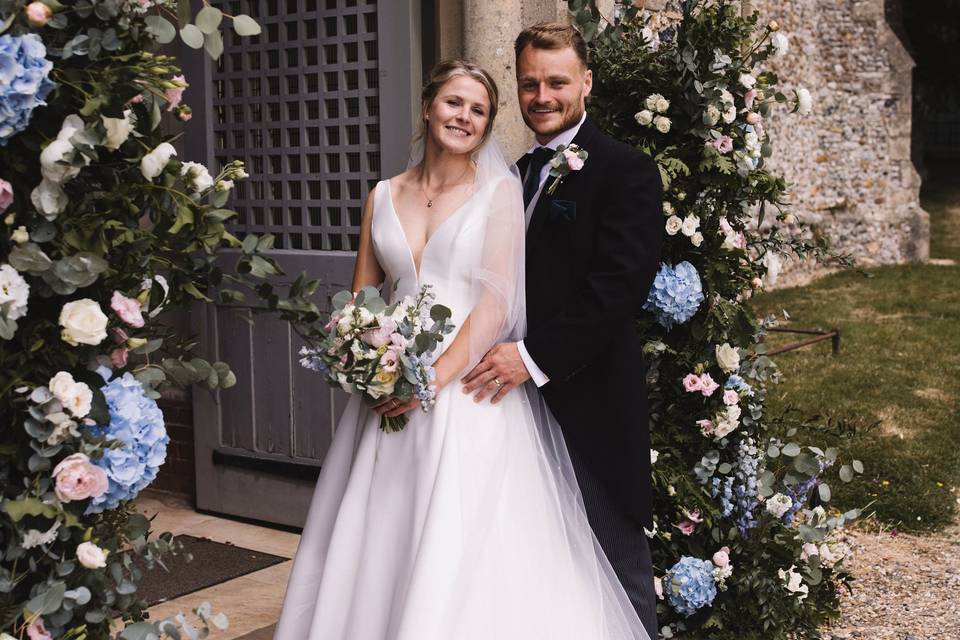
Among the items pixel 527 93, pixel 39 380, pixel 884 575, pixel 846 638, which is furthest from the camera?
pixel 884 575

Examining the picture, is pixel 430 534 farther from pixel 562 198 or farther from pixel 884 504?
pixel 884 504

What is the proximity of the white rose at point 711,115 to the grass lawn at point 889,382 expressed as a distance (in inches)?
26.7

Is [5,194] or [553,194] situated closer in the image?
[5,194]

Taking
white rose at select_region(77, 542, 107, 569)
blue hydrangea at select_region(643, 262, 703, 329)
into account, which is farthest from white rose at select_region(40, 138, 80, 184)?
blue hydrangea at select_region(643, 262, 703, 329)

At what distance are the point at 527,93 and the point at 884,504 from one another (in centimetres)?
371

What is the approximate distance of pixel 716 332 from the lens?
350 centimetres

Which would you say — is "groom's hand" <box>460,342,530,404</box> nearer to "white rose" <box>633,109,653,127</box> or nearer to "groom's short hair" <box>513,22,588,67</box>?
"groom's short hair" <box>513,22,588,67</box>

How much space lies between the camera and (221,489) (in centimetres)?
508

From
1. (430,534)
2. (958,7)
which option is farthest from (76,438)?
(958,7)

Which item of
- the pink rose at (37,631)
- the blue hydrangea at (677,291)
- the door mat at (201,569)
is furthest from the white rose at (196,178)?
the door mat at (201,569)

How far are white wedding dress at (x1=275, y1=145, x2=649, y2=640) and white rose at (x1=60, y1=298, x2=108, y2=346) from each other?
46.5 inches

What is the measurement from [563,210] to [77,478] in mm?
1615

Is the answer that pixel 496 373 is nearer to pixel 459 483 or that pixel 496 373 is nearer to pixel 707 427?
pixel 459 483

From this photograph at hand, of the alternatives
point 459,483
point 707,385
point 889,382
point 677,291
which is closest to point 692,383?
point 707,385
